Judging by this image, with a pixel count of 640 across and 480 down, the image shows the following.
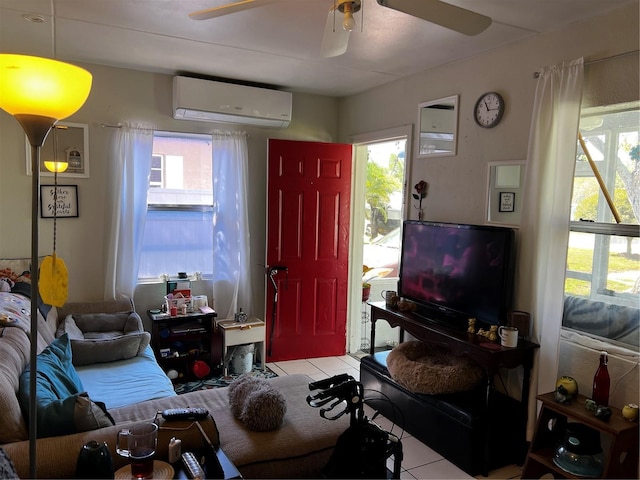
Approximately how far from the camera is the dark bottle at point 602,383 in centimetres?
225

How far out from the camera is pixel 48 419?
1692mm

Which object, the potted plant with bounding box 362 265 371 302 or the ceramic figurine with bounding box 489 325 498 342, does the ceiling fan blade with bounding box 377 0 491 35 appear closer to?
the ceramic figurine with bounding box 489 325 498 342

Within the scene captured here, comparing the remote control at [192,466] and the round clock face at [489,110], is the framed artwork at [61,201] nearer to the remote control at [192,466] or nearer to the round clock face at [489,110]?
the remote control at [192,466]

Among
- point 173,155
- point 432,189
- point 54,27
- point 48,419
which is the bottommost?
point 48,419

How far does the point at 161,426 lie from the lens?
1.80 meters

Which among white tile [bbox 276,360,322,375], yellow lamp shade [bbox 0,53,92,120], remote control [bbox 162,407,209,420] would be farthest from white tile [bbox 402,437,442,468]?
yellow lamp shade [bbox 0,53,92,120]

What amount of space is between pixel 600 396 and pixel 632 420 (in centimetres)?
17

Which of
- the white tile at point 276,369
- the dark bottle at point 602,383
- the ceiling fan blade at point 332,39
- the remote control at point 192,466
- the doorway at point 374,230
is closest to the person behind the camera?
the remote control at point 192,466

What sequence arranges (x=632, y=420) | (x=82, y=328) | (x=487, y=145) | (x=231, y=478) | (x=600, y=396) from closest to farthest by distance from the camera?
1. (x=231, y=478)
2. (x=632, y=420)
3. (x=600, y=396)
4. (x=487, y=145)
5. (x=82, y=328)

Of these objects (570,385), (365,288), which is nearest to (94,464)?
(570,385)

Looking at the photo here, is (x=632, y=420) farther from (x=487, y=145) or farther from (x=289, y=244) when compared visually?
(x=289, y=244)

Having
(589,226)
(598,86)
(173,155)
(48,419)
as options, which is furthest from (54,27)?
(589,226)

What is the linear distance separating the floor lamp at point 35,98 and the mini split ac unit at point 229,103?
261cm

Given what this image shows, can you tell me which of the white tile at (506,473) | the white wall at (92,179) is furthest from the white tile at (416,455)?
the white wall at (92,179)
